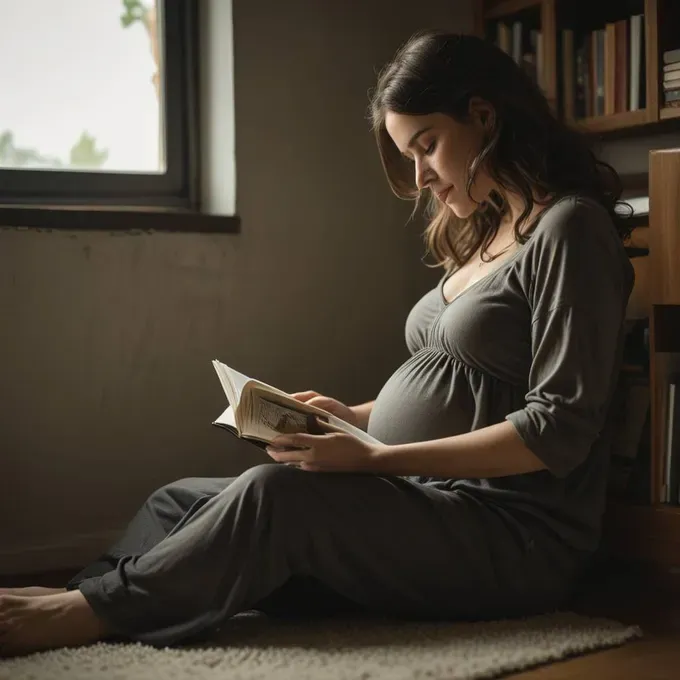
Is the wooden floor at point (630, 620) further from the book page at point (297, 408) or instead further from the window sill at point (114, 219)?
the window sill at point (114, 219)

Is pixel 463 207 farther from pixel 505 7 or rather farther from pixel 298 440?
pixel 505 7

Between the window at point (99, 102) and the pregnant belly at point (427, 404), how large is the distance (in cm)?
90

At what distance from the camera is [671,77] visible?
5.87 ft

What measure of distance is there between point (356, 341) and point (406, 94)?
2.92ft

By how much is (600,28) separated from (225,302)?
983 mm

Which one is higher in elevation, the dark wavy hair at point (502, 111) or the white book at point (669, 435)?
the dark wavy hair at point (502, 111)

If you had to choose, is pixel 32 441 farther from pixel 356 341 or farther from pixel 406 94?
pixel 406 94

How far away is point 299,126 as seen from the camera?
2252 mm

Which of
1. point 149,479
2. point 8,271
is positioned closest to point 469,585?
point 149,479

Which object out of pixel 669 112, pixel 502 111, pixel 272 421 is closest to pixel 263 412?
pixel 272 421

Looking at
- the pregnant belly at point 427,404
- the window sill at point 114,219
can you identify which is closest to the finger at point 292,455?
the pregnant belly at point 427,404

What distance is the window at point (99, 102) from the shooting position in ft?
6.97

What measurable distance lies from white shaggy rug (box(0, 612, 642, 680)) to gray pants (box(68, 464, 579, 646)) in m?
0.03

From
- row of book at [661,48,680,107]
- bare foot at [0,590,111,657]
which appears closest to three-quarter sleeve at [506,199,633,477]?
row of book at [661,48,680,107]
